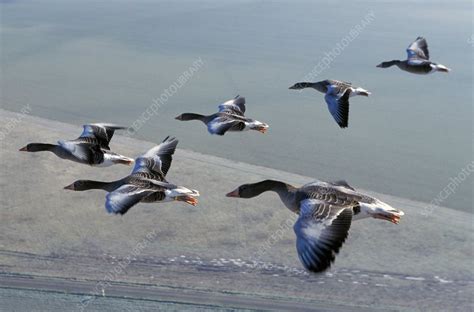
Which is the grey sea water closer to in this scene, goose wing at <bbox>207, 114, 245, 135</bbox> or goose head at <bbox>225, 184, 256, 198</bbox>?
goose wing at <bbox>207, 114, 245, 135</bbox>

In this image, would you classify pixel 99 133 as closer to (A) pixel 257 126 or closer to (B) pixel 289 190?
(A) pixel 257 126

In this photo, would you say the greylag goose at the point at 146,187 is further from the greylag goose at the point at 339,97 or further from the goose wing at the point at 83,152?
the greylag goose at the point at 339,97

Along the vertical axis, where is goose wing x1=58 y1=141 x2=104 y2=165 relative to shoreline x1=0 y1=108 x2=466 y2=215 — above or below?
above

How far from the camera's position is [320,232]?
823 centimetres

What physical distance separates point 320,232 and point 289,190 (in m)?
1.89

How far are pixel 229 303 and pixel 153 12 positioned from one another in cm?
2770

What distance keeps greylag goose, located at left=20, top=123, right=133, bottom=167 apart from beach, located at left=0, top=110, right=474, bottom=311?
10.7 ft

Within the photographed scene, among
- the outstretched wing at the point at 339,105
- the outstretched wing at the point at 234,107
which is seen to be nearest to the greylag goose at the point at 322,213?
the outstretched wing at the point at 339,105

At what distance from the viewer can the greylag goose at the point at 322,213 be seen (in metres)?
7.82

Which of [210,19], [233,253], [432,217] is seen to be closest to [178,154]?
[233,253]

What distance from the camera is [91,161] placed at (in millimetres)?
12453

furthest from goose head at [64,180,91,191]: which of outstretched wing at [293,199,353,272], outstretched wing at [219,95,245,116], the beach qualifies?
outstretched wing at [293,199,353,272]

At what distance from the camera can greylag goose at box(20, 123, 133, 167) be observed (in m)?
12.4

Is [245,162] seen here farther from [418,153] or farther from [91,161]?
[91,161]
